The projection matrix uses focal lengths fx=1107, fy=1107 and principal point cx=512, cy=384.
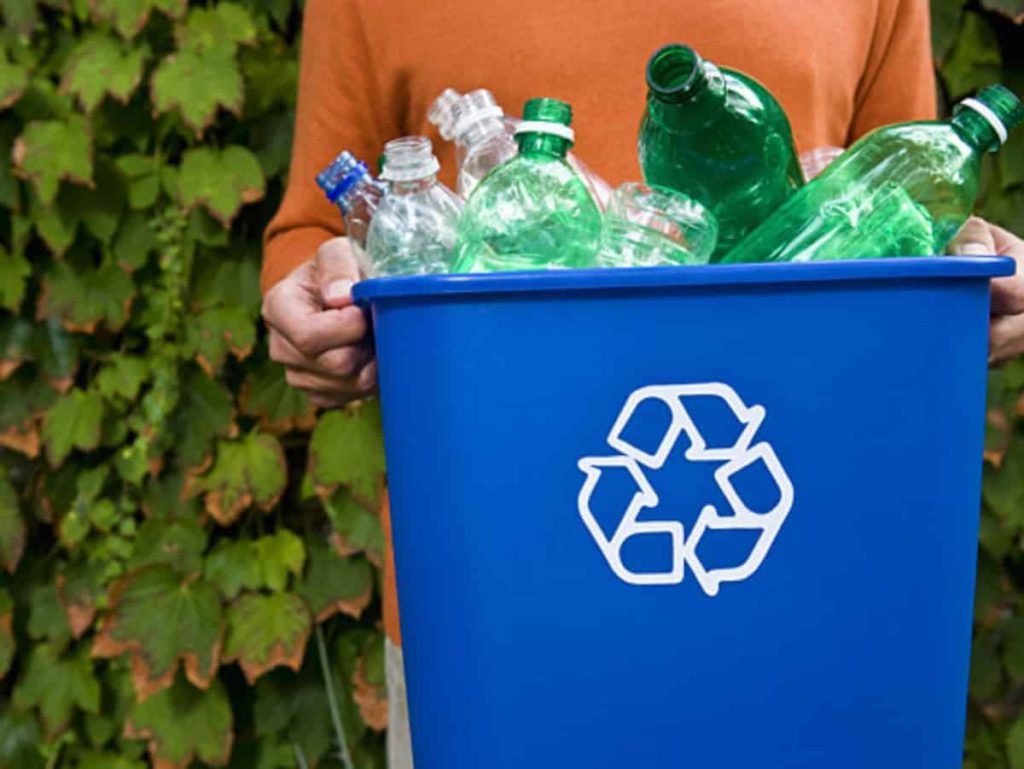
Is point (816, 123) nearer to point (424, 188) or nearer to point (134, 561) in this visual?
point (424, 188)

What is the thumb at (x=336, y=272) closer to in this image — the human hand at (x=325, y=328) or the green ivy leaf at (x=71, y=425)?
the human hand at (x=325, y=328)

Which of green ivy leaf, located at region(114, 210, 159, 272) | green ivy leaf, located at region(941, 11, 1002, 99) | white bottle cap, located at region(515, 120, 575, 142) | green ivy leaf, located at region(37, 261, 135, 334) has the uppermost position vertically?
green ivy leaf, located at region(941, 11, 1002, 99)

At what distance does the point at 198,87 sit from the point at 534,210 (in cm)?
101

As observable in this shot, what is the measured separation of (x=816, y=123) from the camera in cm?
95

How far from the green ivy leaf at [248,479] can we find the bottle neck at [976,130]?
1170 mm

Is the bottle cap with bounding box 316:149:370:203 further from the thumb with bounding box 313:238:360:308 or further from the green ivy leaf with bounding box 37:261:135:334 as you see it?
the green ivy leaf with bounding box 37:261:135:334

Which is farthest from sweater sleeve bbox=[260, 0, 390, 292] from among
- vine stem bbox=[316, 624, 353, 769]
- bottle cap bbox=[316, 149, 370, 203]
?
vine stem bbox=[316, 624, 353, 769]

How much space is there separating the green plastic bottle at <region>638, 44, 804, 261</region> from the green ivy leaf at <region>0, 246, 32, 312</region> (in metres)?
1.26

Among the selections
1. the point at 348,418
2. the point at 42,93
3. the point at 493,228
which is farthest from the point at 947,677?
the point at 42,93

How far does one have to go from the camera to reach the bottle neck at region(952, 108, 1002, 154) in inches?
26.9

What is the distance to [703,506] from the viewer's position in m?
0.62

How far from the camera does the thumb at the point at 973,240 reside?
731mm

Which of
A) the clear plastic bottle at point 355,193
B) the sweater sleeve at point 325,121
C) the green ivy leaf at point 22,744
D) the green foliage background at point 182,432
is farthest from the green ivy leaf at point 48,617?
the clear plastic bottle at point 355,193

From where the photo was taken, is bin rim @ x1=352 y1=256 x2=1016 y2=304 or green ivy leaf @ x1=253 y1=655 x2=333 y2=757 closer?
bin rim @ x1=352 y1=256 x2=1016 y2=304
